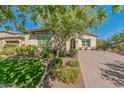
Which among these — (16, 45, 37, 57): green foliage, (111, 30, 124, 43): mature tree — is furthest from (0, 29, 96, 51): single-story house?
(111, 30, 124, 43): mature tree

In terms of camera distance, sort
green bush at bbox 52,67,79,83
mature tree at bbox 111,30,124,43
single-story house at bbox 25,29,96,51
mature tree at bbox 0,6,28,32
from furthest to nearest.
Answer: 1. mature tree at bbox 111,30,124,43
2. single-story house at bbox 25,29,96,51
3. green bush at bbox 52,67,79,83
4. mature tree at bbox 0,6,28,32

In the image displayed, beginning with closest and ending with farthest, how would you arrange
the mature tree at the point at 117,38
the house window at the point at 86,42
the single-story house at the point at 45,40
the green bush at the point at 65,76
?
the green bush at the point at 65,76 < the single-story house at the point at 45,40 < the house window at the point at 86,42 < the mature tree at the point at 117,38

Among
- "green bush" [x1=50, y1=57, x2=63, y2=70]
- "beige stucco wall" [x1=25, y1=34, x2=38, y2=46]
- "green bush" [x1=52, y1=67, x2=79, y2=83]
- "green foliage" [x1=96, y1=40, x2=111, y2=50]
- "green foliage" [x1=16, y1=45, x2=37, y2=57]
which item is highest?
"beige stucco wall" [x1=25, y1=34, x2=38, y2=46]

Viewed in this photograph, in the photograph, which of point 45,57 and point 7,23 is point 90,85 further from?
point 45,57

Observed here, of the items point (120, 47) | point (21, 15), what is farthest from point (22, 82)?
point (120, 47)

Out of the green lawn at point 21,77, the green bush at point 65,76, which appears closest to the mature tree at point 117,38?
the green lawn at point 21,77

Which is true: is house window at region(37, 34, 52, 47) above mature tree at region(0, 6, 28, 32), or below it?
below

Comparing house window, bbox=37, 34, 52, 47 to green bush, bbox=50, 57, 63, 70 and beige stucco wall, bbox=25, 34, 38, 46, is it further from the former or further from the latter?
green bush, bbox=50, 57, 63, 70

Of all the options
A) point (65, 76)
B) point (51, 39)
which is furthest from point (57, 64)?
point (51, 39)

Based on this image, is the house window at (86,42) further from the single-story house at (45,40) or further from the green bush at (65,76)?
the green bush at (65,76)

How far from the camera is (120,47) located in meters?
23.0

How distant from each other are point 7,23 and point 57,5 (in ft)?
4.84

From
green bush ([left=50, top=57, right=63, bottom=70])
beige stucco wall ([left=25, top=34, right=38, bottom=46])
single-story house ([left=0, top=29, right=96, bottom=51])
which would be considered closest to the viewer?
green bush ([left=50, top=57, right=63, bottom=70])

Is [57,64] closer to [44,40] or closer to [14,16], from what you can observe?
[14,16]
